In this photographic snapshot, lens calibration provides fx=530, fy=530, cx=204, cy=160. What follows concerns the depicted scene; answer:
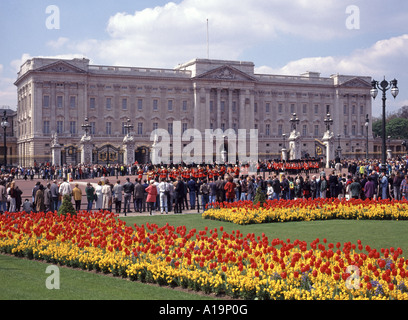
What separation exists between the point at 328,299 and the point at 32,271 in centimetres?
612

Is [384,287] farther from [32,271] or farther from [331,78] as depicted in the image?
[331,78]

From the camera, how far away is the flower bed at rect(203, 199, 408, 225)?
18.0m

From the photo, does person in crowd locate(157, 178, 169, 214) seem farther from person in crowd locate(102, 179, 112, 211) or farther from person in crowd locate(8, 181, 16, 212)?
person in crowd locate(8, 181, 16, 212)

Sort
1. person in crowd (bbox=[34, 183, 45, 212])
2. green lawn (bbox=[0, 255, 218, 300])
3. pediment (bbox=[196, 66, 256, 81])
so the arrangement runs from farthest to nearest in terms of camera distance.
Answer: pediment (bbox=[196, 66, 256, 81]) → person in crowd (bbox=[34, 183, 45, 212]) → green lawn (bbox=[0, 255, 218, 300])

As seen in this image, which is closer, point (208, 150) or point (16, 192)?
point (16, 192)

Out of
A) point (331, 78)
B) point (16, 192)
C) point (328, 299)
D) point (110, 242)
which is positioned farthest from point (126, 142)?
point (331, 78)

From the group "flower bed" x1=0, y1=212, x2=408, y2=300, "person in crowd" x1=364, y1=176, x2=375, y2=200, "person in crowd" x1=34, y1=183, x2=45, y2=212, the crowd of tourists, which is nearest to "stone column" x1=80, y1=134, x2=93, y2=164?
the crowd of tourists

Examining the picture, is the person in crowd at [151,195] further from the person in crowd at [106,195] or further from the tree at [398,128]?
the tree at [398,128]

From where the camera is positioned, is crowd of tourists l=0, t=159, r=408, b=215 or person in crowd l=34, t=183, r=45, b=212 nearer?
person in crowd l=34, t=183, r=45, b=212

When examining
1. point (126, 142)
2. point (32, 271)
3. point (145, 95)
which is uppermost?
point (145, 95)

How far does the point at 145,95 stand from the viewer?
261 ft

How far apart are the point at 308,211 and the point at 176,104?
211 feet

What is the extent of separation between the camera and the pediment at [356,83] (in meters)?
91.2

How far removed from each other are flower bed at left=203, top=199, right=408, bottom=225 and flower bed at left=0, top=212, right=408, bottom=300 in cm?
604
